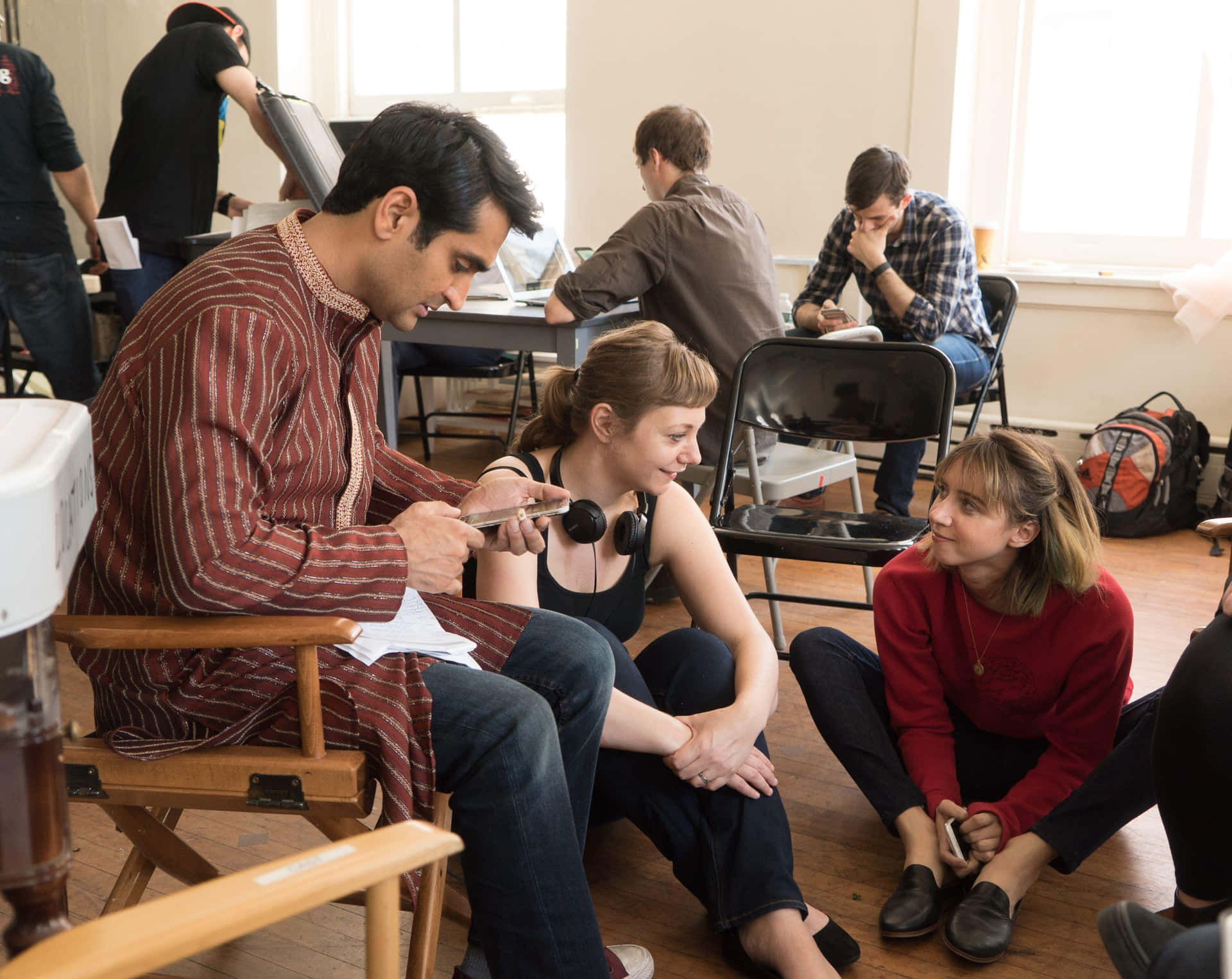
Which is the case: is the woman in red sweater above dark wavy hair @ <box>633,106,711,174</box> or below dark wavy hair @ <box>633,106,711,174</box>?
below

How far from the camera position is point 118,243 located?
3.36 m

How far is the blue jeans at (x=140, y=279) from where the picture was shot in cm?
346

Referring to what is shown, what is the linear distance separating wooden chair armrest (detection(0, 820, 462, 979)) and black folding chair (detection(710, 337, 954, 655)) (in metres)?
1.67

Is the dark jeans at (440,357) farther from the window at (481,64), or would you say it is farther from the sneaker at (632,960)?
the sneaker at (632,960)

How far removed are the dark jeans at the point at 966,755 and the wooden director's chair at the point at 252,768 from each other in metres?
0.78

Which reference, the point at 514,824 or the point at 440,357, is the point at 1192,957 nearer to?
the point at 514,824

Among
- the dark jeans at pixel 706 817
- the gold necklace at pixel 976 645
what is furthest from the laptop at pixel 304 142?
the gold necklace at pixel 976 645

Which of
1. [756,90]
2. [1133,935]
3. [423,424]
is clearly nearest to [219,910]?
[1133,935]

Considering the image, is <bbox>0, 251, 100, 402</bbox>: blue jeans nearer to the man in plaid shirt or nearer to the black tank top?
the man in plaid shirt

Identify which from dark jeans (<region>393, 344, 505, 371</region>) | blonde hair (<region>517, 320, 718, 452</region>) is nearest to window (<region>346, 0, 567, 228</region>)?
dark jeans (<region>393, 344, 505, 371</region>)

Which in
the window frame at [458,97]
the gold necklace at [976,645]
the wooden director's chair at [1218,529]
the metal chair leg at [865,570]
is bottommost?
the metal chair leg at [865,570]

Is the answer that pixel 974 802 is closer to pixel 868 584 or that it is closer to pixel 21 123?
pixel 868 584

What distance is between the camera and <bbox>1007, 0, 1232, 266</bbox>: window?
4.11 metres

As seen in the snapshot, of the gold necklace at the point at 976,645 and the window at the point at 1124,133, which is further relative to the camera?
the window at the point at 1124,133
